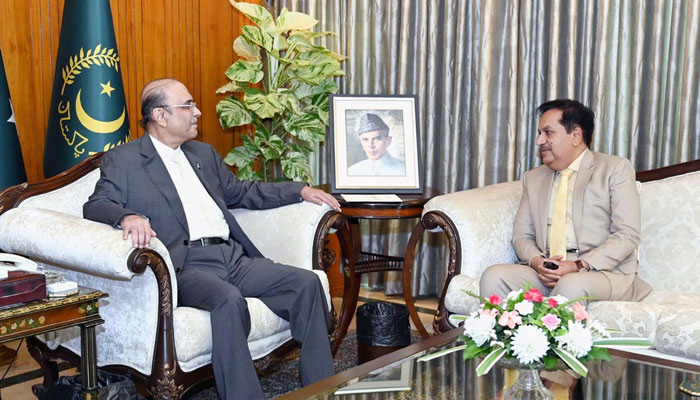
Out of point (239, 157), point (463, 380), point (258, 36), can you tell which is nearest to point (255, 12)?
point (258, 36)

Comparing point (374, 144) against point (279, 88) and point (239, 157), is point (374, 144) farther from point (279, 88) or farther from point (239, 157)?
point (239, 157)

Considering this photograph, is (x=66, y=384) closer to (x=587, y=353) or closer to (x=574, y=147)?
(x=587, y=353)

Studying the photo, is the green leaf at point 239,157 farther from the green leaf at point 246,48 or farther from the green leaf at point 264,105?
the green leaf at point 246,48

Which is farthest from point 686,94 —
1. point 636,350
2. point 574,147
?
point 636,350

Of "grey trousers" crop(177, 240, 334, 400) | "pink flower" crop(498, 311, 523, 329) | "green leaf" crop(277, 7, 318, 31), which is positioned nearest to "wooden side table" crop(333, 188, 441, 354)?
"grey trousers" crop(177, 240, 334, 400)

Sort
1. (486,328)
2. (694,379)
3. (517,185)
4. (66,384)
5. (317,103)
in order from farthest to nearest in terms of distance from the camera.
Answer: (317,103), (517,185), (66,384), (694,379), (486,328)

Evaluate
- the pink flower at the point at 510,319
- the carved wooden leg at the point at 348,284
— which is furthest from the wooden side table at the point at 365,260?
the pink flower at the point at 510,319

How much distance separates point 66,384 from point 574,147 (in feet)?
7.29

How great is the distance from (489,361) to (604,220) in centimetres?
147

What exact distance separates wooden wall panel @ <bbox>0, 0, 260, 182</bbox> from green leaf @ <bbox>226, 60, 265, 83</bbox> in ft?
1.60

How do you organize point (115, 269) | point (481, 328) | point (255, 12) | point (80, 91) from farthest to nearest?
point (255, 12) → point (80, 91) → point (115, 269) → point (481, 328)

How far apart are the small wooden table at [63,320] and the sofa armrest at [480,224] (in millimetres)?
1520

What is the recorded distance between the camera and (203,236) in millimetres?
3295

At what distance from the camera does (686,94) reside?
3.88 metres
